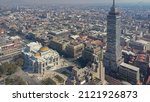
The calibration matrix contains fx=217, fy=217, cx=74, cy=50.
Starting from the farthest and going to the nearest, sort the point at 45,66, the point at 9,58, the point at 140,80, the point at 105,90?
the point at 9,58, the point at 45,66, the point at 140,80, the point at 105,90

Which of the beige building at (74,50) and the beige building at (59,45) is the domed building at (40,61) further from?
the beige building at (59,45)

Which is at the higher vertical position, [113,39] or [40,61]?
[113,39]

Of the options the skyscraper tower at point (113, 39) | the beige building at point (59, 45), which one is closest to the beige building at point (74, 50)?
the beige building at point (59, 45)

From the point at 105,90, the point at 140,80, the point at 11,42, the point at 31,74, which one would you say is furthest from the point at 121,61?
the point at 105,90

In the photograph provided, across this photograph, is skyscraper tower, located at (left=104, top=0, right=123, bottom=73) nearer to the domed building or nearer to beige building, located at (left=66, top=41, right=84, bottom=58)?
beige building, located at (left=66, top=41, right=84, bottom=58)

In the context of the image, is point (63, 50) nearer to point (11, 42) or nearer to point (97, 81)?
point (11, 42)

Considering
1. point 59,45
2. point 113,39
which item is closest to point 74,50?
point 59,45

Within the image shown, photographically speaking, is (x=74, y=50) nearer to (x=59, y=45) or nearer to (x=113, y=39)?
(x=59, y=45)

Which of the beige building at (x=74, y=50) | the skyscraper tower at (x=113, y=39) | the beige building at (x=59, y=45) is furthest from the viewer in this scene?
the beige building at (x=59, y=45)
